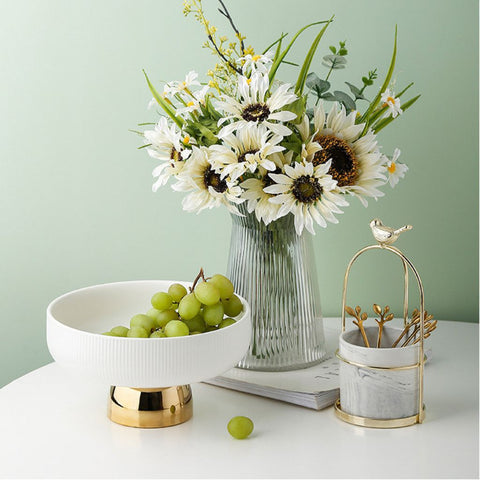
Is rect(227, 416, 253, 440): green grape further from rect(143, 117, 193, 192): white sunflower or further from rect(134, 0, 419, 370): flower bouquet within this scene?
rect(143, 117, 193, 192): white sunflower

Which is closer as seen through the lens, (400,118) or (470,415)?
(470,415)

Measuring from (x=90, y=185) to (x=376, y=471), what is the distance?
896 millimetres

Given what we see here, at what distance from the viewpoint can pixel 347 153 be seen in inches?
38.3

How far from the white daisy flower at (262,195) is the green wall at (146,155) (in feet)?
1.49

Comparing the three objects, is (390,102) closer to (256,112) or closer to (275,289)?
(256,112)

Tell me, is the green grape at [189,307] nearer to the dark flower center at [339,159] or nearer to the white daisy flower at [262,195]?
the white daisy flower at [262,195]

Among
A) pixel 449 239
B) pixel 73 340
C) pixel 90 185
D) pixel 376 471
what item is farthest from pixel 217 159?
pixel 449 239

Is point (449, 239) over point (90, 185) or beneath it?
beneath

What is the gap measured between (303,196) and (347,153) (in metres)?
0.09

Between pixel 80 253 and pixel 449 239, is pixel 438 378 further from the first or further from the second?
pixel 80 253

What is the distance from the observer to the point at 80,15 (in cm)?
139

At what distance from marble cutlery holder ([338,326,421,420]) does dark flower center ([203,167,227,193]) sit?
0.93 ft

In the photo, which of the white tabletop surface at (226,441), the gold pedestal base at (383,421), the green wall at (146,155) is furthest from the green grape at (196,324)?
the green wall at (146,155)

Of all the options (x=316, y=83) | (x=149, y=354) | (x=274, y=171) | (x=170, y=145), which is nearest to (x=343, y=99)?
(x=316, y=83)
